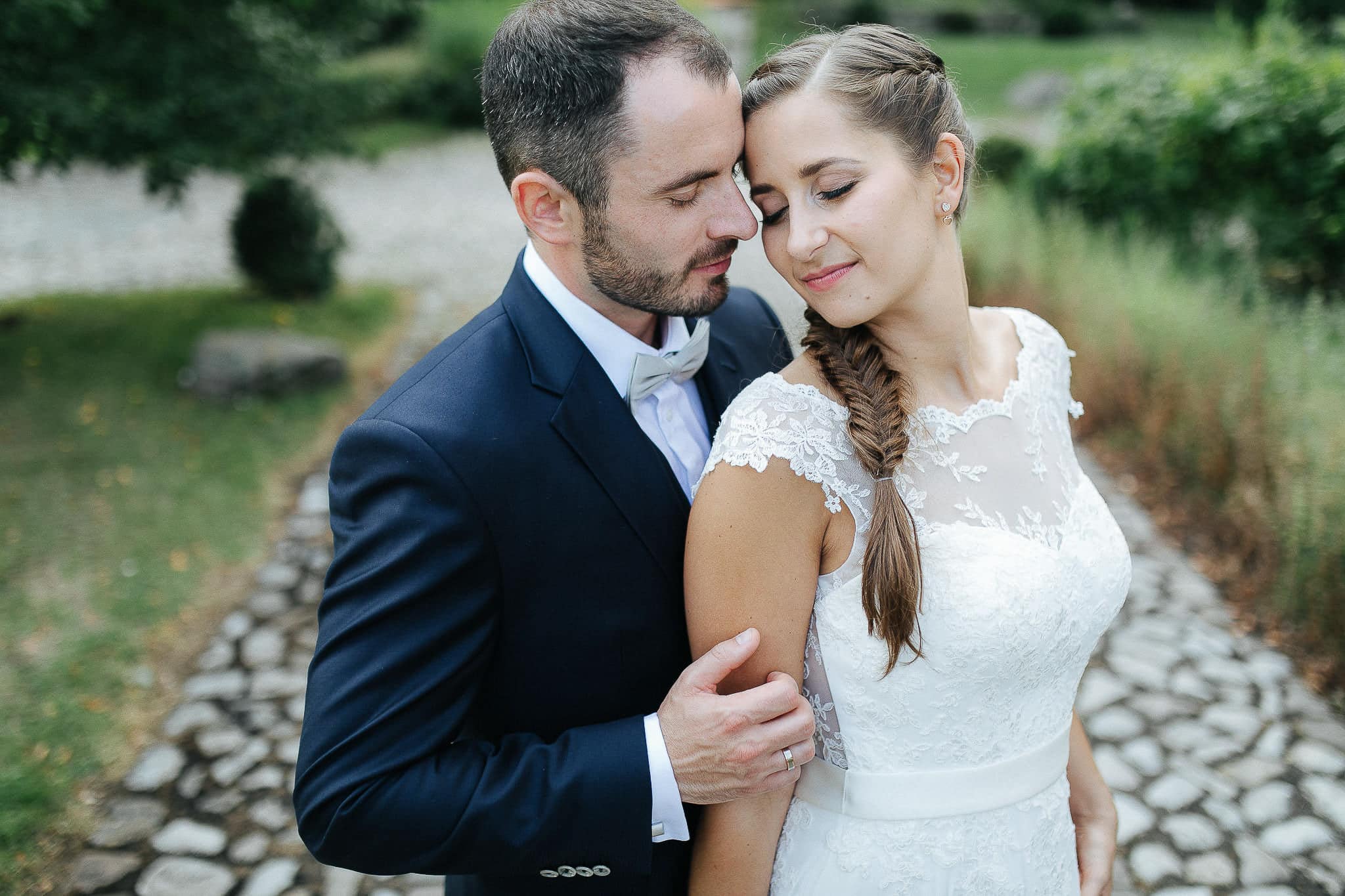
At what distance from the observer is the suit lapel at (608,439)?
2.00 metres

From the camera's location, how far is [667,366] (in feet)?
7.07

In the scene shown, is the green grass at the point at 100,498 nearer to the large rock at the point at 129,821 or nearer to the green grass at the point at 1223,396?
the large rock at the point at 129,821

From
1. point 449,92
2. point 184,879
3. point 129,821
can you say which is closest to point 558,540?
point 184,879

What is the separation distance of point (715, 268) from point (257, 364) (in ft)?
21.5

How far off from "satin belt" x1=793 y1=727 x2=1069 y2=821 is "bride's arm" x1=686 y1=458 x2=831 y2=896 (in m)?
0.19

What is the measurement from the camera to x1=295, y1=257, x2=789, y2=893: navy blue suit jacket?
70.7 inches

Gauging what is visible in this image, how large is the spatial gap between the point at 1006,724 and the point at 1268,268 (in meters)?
7.26

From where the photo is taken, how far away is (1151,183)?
8.99 metres

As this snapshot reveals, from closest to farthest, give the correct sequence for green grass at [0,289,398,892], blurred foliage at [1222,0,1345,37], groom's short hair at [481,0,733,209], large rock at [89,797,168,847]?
1. groom's short hair at [481,0,733,209]
2. large rock at [89,797,168,847]
3. green grass at [0,289,398,892]
4. blurred foliage at [1222,0,1345,37]

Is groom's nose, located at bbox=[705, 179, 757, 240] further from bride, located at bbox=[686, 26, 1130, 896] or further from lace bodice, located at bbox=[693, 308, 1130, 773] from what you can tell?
lace bodice, located at bbox=[693, 308, 1130, 773]

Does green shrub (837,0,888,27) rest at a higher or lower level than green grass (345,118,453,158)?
lower

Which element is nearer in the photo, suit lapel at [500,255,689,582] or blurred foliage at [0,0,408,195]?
suit lapel at [500,255,689,582]

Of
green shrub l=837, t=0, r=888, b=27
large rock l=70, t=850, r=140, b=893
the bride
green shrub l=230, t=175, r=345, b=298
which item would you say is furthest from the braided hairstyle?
green shrub l=837, t=0, r=888, b=27

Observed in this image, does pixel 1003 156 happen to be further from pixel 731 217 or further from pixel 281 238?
pixel 731 217
